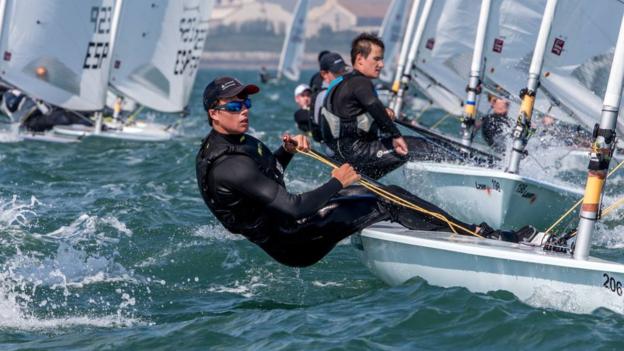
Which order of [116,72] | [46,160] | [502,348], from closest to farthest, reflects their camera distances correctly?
[502,348] < [46,160] < [116,72]

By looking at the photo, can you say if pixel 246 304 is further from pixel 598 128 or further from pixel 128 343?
pixel 598 128

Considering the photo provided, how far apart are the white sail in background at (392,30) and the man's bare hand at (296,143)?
2303cm

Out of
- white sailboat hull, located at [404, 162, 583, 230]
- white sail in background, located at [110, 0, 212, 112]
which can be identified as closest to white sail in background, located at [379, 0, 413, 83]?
white sail in background, located at [110, 0, 212, 112]

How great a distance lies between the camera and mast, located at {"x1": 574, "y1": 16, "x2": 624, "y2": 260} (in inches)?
218

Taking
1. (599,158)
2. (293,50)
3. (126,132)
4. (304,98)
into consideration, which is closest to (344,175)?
(599,158)

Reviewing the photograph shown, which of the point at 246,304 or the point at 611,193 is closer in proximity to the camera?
the point at 246,304

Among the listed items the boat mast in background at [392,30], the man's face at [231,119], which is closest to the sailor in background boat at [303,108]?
the man's face at [231,119]

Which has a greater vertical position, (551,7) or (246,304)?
(551,7)

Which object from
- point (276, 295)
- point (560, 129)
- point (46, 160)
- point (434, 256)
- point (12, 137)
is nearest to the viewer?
point (434, 256)

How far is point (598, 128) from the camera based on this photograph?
5605 millimetres

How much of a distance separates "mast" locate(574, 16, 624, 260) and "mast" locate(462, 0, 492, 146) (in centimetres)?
506

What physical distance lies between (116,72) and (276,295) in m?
12.0

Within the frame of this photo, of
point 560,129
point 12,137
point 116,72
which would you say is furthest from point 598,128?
point 116,72

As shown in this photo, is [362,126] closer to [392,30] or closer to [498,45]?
[498,45]
